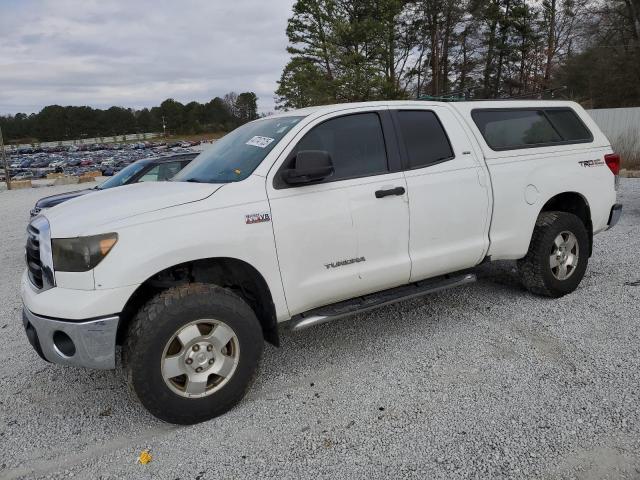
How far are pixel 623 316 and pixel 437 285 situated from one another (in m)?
1.74

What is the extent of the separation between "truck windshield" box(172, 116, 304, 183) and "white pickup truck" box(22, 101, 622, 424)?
0.02 meters

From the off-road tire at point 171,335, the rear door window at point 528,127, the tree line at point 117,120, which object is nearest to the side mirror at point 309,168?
the off-road tire at point 171,335

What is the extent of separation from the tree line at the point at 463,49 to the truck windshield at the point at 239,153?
2769 centimetres

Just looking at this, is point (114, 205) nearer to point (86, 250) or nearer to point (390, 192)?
point (86, 250)

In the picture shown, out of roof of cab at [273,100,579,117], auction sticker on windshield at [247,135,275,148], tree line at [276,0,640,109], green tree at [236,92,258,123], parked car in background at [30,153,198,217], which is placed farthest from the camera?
green tree at [236,92,258,123]

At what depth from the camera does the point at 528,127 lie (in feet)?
15.3

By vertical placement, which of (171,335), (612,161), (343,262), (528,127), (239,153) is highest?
(239,153)

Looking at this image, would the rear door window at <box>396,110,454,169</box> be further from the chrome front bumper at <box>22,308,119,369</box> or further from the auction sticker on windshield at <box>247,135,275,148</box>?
the chrome front bumper at <box>22,308,119,369</box>

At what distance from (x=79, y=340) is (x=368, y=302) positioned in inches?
75.9

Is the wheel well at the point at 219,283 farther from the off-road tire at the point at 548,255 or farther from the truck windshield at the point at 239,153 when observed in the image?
the off-road tire at the point at 548,255

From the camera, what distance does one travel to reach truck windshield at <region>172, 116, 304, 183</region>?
11.3ft

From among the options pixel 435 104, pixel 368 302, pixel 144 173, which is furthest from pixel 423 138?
pixel 144 173

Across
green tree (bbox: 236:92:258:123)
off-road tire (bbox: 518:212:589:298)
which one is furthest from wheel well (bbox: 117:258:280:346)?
green tree (bbox: 236:92:258:123)

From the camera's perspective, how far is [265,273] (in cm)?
321
